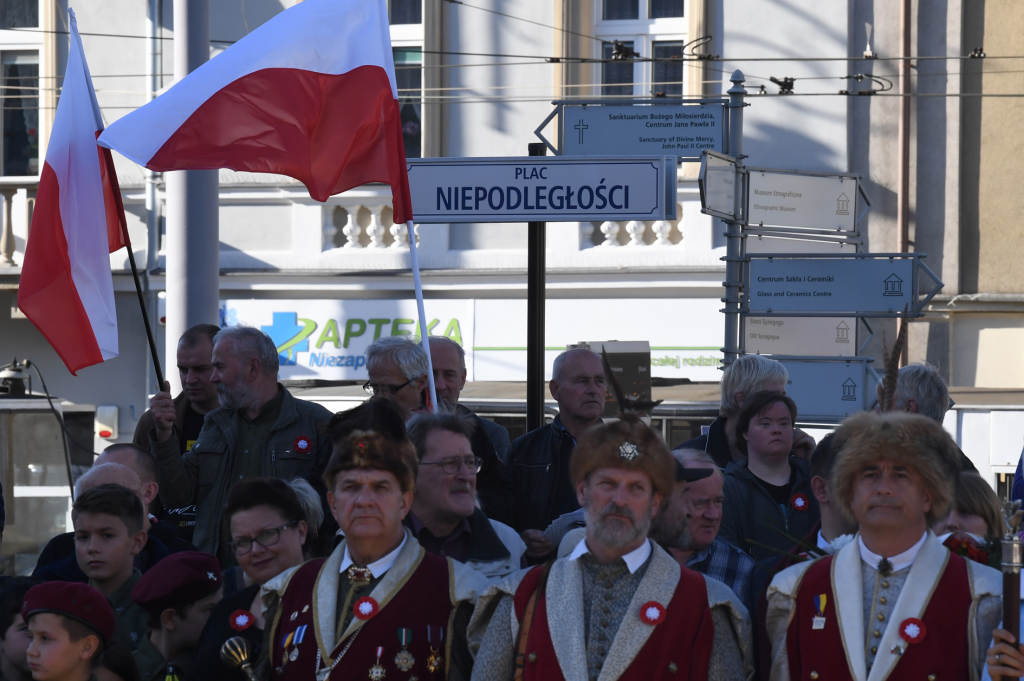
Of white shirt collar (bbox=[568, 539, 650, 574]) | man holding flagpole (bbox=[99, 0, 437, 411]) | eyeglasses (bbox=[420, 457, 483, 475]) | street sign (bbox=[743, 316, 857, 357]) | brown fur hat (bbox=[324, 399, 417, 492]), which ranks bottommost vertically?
white shirt collar (bbox=[568, 539, 650, 574])

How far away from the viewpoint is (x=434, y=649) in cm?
324

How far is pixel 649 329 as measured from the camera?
502 inches

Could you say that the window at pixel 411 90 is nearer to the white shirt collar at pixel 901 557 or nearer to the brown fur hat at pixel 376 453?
the brown fur hat at pixel 376 453

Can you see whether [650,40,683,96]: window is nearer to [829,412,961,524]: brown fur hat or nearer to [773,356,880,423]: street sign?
[773,356,880,423]: street sign

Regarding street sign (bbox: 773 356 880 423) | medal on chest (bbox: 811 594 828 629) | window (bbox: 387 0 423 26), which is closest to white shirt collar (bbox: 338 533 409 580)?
medal on chest (bbox: 811 594 828 629)

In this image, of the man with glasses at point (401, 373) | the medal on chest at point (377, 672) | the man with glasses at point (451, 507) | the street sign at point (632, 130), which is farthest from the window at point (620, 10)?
the medal on chest at point (377, 672)

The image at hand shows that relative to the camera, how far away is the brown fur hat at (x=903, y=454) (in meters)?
3.06

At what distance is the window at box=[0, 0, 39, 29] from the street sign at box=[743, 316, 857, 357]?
10.3 meters

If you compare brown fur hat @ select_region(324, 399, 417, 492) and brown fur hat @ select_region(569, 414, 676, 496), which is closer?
brown fur hat @ select_region(569, 414, 676, 496)

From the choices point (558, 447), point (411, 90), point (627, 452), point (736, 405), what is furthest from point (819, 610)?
point (411, 90)

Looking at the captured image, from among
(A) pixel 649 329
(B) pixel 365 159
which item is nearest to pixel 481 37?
(A) pixel 649 329

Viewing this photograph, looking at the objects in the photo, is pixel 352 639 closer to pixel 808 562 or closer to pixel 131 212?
pixel 808 562

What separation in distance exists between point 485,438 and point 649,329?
821 centimetres

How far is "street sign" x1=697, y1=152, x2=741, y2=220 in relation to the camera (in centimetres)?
666
